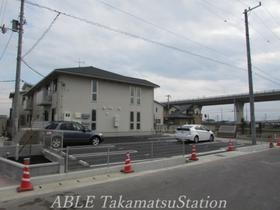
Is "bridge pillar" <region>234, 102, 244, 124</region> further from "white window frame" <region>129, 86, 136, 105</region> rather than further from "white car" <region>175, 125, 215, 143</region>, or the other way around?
"white car" <region>175, 125, 215, 143</region>

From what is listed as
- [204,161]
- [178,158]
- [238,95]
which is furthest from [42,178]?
[238,95]

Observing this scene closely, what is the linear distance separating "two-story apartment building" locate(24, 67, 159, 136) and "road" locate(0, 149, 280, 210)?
16393mm

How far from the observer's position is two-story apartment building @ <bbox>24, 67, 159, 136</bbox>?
24812 mm

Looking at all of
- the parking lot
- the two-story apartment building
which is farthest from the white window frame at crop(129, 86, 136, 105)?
the parking lot

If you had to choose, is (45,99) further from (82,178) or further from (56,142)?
(82,178)

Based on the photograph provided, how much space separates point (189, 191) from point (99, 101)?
66.4 ft

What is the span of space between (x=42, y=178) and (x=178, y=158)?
6.47 metres

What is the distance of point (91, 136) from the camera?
59.5 feet

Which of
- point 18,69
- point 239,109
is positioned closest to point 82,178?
point 18,69

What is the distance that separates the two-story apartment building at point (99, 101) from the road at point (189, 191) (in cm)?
1639

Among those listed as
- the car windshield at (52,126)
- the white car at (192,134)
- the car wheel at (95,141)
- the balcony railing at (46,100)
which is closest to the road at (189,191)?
the car wheel at (95,141)

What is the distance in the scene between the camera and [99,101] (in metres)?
26.7

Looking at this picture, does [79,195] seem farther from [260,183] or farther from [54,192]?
[260,183]

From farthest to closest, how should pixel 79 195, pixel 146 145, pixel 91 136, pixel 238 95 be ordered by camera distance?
1. pixel 238 95
2. pixel 91 136
3. pixel 146 145
4. pixel 79 195
